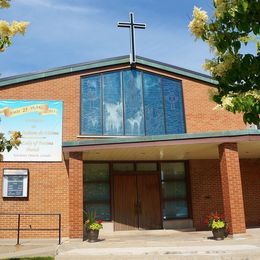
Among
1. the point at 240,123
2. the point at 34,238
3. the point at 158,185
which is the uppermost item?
the point at 240,123

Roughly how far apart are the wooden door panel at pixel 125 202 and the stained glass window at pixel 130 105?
6.76 feet

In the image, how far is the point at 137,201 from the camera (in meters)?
17.3

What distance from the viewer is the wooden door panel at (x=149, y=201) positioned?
17.1 m

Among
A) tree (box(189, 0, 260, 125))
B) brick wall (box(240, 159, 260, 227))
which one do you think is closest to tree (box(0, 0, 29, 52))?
tree (box(189, 0, 260, 125))

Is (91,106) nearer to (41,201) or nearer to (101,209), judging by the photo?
(101,209)

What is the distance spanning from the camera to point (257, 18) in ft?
17.1

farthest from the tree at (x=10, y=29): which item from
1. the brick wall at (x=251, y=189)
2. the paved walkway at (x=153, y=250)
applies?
the brick wall at (x=251, y=189)

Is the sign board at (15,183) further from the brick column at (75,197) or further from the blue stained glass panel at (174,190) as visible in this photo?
the blue stained glass panel at (174,190)

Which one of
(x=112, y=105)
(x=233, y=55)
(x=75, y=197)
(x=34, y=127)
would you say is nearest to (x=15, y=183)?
(x=34, y=127)

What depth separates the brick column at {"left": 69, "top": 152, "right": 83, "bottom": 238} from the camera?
13469 mm

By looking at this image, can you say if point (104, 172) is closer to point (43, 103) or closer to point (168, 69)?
→ point (43, 103)

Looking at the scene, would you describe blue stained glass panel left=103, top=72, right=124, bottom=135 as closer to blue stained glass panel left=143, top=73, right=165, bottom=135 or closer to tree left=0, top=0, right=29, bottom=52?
blue stained glass panel left=143, top=73, right=165, bottom=135

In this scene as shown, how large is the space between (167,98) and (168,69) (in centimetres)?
144

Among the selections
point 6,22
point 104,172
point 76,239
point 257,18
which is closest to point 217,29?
point 257,18
